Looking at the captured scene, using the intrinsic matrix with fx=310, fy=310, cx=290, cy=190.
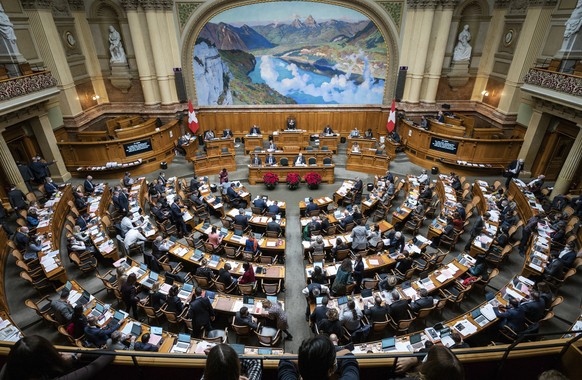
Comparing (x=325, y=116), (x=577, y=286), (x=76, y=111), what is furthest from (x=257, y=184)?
(x=577, y=286)

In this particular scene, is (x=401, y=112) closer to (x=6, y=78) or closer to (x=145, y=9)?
(x=145, y=9)

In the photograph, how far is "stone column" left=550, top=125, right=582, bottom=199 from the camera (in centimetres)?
1213

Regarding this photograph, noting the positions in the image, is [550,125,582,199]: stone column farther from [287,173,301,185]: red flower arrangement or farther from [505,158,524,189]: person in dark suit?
[287,173,301,185]: red flower arrangement

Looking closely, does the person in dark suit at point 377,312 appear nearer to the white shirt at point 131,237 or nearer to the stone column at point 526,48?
the white shirt at point 131,237

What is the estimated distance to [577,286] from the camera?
9.08 metres

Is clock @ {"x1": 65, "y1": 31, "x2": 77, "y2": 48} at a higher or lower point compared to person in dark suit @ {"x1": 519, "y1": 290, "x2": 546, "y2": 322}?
higher

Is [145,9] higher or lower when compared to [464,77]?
higher

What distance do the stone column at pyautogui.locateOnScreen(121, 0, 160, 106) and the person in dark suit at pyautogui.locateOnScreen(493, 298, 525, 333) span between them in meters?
19.7

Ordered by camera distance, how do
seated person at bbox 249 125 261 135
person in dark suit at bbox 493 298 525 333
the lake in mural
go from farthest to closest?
seated person at bbox 249 125 261 135, the lake in mural, person in dark suit at bbox 493 298 525 333

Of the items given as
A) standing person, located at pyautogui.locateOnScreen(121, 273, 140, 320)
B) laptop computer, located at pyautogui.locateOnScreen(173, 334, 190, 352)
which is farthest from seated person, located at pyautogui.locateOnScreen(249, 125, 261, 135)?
laptop computer, located at pyautogui.locateOnScreen(173, 334, 190, 352)

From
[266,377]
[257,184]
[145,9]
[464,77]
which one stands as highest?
[145,9]

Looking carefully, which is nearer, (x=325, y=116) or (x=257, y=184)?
(x=257, y=184)

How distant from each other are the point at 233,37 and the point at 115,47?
6814 mm

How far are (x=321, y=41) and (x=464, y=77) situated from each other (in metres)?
9.05
